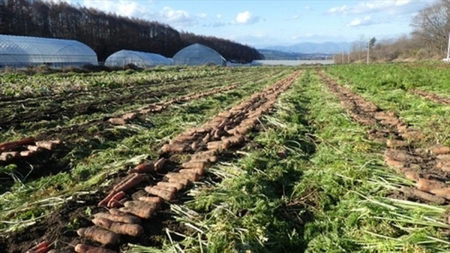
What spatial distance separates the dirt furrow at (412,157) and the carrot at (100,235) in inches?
123

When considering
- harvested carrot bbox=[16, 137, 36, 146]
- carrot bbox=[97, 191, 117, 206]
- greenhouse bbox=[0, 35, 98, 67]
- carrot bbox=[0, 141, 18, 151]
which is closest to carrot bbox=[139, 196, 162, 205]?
carrot bbox=[97, 191, 117, 206]

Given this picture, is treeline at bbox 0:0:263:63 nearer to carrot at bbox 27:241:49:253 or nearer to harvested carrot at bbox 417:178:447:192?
carrot at bbox 27:241:49:253

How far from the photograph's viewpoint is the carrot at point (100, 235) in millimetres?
3539

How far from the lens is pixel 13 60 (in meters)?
35.0

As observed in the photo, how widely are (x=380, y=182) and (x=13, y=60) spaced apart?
123ft

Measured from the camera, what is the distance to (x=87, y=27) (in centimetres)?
7650

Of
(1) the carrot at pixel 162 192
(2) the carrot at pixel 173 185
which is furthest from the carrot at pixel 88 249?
(2) the carrot at pixel 173 185

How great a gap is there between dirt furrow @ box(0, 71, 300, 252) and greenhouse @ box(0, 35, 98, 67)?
113 ft

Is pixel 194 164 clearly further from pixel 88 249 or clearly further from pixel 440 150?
pixel 440 150

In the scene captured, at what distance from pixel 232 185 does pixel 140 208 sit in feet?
4.12

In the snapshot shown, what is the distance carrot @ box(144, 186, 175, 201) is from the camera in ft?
14.7

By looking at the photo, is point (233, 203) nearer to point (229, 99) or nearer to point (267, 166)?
point (267, 166)

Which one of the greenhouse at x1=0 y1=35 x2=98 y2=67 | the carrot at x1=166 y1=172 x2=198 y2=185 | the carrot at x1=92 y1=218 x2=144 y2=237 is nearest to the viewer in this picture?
the carrot at x1=92 y1=218 x2=144 y2=237

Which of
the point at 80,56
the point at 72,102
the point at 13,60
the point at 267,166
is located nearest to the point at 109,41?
the point at 80,56
